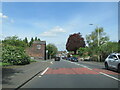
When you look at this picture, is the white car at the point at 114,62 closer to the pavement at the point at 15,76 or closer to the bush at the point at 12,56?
the pavement at the point at 15,76

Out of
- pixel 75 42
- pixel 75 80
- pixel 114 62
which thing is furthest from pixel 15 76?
pixel 75 42

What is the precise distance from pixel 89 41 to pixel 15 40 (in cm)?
2503

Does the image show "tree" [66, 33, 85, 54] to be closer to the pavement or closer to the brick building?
the brick building

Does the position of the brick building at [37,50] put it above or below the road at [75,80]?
above

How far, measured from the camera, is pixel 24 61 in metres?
27.3

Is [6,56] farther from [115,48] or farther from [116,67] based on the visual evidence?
[115,48]

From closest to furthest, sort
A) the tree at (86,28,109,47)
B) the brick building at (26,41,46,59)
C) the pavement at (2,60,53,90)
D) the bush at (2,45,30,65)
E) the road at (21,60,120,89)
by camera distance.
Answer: the pavement at (2,60,53,90) → the road at (21,60,120,89) → the bush at (2,45,30,65) → the tree at (86,28,109,47) → the brick building at (26,41,46,59)

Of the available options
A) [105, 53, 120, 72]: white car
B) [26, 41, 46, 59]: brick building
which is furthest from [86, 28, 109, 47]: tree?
[105, 53, 120, 72]: white car

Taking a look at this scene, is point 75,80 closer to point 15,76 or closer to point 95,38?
point 15,76

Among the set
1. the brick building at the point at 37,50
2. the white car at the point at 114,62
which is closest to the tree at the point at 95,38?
the brick building at the point at 37,50

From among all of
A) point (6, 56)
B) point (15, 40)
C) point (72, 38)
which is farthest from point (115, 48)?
point (72, 38)

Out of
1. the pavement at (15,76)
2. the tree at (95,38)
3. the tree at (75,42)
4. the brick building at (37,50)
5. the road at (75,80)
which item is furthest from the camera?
the tree at (75,42)

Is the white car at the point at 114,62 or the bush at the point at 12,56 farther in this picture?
the bush at the point at 12,56

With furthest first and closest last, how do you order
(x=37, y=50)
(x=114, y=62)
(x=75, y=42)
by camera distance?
(x=75, y=42) < (x=37, y=50) < (x=114, y=62)
